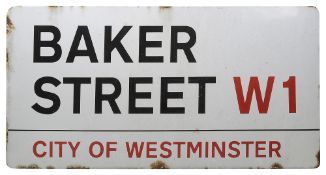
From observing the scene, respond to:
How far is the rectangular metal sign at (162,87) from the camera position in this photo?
141 centimetres

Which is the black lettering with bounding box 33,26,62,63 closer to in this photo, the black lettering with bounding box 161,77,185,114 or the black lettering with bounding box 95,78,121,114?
the black lettering with bounding box 95,78,121,114

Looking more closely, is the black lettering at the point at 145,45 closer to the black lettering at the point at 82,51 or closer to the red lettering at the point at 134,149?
the black lettering at the point at 82,51

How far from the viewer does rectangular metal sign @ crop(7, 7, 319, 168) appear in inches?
55.6

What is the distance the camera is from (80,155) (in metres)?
1.42

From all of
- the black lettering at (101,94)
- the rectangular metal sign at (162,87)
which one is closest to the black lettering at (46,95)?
the rectangular metal sign at (162,87)

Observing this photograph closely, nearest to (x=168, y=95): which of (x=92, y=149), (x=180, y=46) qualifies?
(x=180, y=46)

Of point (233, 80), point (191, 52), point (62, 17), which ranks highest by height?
point (62, 17)

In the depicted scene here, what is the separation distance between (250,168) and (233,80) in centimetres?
32

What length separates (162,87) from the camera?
142 cm

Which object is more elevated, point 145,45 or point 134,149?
point 145,45

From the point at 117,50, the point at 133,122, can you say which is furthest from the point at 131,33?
the point at 133,122

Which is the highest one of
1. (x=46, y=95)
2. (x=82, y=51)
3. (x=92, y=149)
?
(x=82, y=51)

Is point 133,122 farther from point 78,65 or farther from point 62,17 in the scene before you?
point 62,17

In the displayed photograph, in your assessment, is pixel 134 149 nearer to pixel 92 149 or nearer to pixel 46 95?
pixel 92 149
